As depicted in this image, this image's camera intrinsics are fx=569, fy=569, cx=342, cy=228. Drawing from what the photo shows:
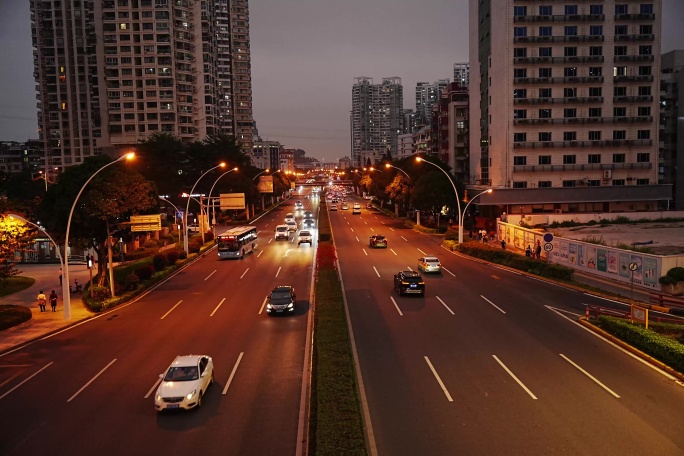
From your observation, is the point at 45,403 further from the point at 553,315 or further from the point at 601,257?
the point at 601,257

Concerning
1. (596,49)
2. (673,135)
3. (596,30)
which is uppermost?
(596,30)

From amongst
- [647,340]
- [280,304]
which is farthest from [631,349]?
[280,304]

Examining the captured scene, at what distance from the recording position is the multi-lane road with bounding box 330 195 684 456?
53.9 ft

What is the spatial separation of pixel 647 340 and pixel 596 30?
7019cm

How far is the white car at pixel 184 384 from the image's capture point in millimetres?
18609

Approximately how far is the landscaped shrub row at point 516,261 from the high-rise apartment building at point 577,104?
28.2 metres

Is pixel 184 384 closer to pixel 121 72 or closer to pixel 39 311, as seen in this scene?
pixel 39 311

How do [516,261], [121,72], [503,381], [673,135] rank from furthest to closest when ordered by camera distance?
[121,72], [673,135], [516,261], [503,381]

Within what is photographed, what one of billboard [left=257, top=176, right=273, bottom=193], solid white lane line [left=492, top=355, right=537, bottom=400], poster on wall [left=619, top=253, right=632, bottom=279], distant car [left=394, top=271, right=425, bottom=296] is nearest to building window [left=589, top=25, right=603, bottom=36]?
poster on wall [left=619, top=253, right=632, bottom=279]

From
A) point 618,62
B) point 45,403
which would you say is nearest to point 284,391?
point 45,403

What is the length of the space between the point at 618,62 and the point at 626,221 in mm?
25722

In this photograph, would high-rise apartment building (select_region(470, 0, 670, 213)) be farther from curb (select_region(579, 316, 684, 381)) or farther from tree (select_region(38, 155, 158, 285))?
tree (select_region(38, 155, 158, 285))

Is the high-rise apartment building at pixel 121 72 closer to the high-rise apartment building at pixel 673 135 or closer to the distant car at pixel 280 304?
the high-rise apartment building at pixel 673 135

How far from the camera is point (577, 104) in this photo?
82.4 meters
